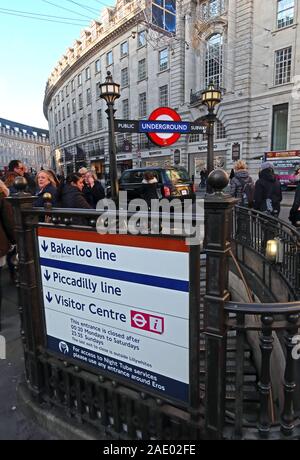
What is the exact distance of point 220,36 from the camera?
27.1 metres

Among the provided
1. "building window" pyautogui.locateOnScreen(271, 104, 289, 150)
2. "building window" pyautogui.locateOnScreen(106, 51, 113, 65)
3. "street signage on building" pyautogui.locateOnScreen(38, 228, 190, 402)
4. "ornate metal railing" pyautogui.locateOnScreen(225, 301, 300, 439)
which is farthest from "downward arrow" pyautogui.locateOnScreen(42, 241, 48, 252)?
"building window" pyautogui.locateOnScreen(106, 51, 113, 65)

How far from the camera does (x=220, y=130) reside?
94.1 feet

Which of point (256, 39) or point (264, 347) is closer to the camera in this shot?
point (264, 347)

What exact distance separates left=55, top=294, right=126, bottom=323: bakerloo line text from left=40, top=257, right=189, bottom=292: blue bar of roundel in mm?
243

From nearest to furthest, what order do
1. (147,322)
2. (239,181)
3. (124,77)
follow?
(147,322) < (239,181) < (124,77)

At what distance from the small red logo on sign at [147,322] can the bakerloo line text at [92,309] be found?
9 centimetres

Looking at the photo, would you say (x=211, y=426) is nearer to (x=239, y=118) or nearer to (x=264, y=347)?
(x=264, y=347)

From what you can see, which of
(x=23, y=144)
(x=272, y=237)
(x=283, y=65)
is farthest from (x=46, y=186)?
(x=23, y=144)

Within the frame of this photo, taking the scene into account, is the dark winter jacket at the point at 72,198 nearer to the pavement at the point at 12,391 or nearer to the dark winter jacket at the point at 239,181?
the pavement at the point at 12,391

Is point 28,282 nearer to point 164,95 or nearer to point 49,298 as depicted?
point 49,298

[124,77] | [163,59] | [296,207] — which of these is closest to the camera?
[296,207]

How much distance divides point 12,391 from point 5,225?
2.14 metres

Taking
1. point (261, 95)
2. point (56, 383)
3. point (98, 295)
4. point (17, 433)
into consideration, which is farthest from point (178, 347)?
point (261, 95)
